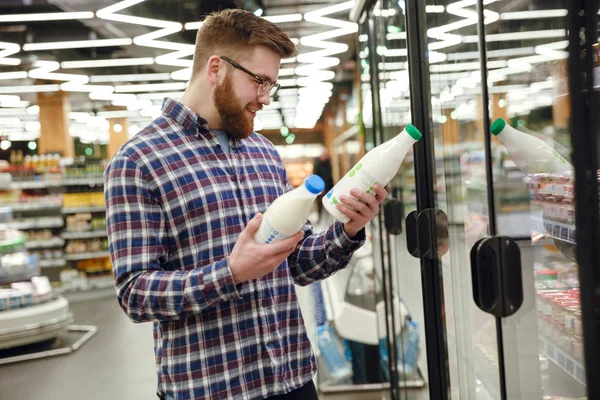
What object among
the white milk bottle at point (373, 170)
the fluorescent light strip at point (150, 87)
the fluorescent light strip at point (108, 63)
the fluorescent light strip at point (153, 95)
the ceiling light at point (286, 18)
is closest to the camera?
the white milk bottle at point (373, 170)

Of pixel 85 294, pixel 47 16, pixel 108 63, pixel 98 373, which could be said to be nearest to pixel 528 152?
pixel 98 373

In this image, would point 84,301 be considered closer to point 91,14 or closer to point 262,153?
point 91,14

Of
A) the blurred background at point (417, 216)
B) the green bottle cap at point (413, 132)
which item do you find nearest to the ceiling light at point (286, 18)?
the blurred background at point (417, 216)

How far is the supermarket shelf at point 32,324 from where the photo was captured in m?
5.56

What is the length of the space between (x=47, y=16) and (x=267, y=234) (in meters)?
6.31

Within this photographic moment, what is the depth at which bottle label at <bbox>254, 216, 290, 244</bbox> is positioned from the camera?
4.19 feet

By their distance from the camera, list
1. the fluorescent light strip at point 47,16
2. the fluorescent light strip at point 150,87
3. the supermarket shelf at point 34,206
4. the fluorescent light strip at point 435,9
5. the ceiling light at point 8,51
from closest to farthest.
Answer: the fluorescent light strip at point 435,9 → the fluorescent light strip at point 47,16 → the ceiling light at point 8,51 → the supermarket shelf at point 34,206 → the fluorescent light strip at point 150,87

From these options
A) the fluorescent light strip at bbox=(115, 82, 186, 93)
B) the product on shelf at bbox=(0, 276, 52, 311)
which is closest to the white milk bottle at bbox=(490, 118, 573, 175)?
the product on shelf at bbox=(0, 276, 52, 311)

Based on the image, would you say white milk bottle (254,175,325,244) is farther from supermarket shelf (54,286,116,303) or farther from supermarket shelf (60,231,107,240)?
supermarket shelf (60,231,107,240)

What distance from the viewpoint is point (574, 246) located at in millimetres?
1009

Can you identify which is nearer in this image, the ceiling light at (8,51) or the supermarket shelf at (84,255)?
the ceiling light at (8,51)

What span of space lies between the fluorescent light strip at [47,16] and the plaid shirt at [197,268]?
17.9 feet

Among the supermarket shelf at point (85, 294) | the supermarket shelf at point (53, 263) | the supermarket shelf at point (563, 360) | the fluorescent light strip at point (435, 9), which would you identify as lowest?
→ the supermarket shelf at point (85, 294)

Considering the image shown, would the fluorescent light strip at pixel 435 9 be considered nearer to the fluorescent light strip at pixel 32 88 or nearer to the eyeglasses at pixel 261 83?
the eyeglasses at pixel 261 83
